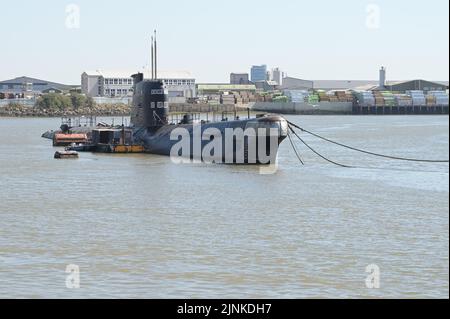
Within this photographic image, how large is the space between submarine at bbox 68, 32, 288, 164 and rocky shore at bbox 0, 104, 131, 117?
361 feet

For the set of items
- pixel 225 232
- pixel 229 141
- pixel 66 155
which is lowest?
pixel 225 232

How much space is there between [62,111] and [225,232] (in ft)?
514

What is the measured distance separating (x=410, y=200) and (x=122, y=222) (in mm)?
10770

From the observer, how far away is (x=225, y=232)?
26.5 m

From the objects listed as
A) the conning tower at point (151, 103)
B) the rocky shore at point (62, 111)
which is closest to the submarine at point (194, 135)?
the conning tower at point (151, 103)

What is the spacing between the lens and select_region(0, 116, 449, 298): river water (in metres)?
19.9

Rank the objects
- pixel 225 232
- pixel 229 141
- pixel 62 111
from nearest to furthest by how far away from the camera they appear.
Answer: pixel 225 232
pixel 229 141
pixel 62 111

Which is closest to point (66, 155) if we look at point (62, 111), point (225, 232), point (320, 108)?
point (225, 232)

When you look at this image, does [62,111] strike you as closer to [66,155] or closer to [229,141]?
[66,155]

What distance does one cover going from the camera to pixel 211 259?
73.9 feet

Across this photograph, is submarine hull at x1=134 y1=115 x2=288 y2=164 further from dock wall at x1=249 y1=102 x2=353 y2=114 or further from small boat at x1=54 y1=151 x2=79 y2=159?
dock wall at x1=249 y1=102 x2=353 y2=114

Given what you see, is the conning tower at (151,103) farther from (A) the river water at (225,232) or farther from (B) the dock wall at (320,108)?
(B) the dock wall at (320,108)

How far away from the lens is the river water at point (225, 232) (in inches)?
784
